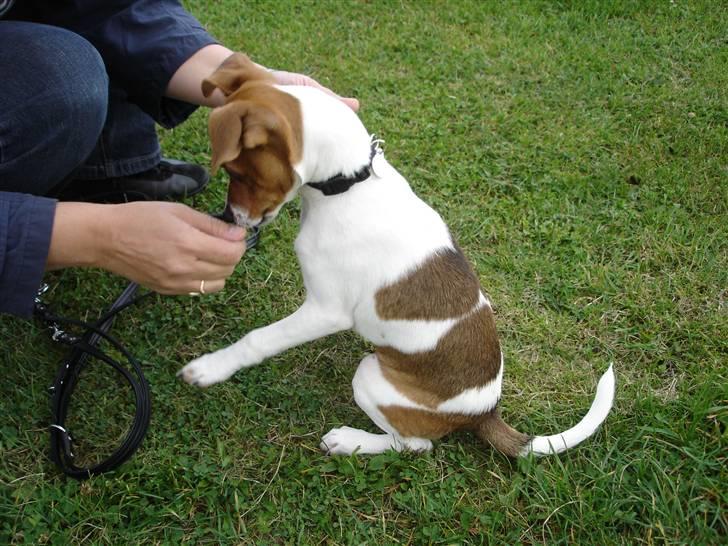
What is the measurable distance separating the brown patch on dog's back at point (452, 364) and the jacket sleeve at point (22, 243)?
53.8 inches

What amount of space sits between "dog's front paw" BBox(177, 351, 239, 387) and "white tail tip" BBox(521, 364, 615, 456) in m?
1.33

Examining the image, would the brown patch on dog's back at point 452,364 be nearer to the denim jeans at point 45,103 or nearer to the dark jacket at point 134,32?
the denim jeans at point 45,103

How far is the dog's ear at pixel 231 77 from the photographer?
230 centimetres

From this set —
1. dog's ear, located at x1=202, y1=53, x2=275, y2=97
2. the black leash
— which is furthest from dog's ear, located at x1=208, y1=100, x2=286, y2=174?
the black leash

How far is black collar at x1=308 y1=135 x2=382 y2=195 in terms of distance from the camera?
2.39 metres

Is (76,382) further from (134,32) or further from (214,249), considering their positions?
(134,32)

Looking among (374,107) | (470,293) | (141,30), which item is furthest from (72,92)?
(374,107)

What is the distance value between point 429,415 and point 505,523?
535 mm

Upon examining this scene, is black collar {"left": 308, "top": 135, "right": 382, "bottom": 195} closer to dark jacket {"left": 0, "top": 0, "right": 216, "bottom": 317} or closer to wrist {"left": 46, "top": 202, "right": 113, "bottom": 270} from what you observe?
wrist {"left": 46, "top": 202, "right": 113, "bottom": 270}

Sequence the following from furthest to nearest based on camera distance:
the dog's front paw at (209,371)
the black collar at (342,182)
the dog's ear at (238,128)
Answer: the dog's front paw at (209,371) → the black collar at (342,182) → the dog's ear at (238,128)

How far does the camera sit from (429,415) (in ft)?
8.55

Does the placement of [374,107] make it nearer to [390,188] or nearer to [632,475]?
[390,188]

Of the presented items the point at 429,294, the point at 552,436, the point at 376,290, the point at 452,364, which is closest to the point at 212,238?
the point at 376,290

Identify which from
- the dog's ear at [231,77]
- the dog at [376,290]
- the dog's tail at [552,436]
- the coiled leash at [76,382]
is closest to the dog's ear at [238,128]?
the dog at [376,290]
